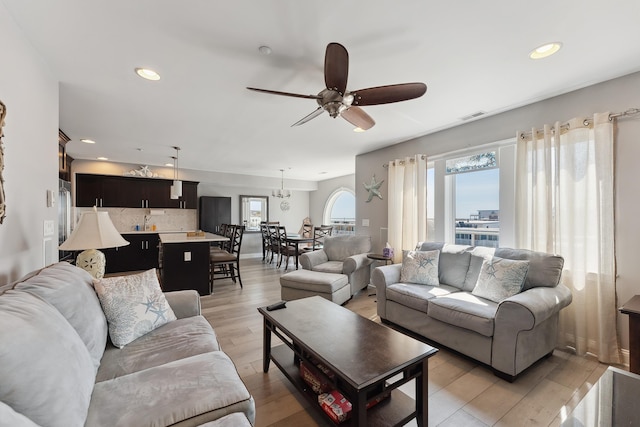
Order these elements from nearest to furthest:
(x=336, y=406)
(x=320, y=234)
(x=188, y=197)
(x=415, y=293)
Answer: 1. (x=336, y=406)
2. (x=415, y=293)
3. (x=188, y=197)
4. (x=320, y=234)

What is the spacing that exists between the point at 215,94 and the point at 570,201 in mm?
3486

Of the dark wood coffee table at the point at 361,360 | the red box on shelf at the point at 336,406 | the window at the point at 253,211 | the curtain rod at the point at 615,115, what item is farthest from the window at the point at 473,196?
the window at the point at 253,211

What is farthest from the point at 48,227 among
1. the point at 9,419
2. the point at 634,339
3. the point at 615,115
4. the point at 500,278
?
Answer: the point at 615,115

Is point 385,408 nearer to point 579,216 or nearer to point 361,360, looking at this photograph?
point 361,360

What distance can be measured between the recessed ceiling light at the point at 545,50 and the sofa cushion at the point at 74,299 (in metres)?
3.26

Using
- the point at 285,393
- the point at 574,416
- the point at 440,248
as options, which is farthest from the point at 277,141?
the point at 574,416

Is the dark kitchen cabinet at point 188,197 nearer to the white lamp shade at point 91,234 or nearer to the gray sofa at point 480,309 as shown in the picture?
the white lamp shade at point 91,234

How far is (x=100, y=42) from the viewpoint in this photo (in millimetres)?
1800

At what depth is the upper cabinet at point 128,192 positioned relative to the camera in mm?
5660

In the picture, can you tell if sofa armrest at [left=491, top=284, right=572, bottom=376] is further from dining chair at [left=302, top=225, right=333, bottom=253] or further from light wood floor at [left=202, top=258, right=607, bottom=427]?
dining chair at [left=302, top=225, right=333, bottom=253]

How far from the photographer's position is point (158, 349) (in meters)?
1.57

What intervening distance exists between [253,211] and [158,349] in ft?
21.9

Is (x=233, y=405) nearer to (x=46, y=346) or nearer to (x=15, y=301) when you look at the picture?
(x=46, y=346)

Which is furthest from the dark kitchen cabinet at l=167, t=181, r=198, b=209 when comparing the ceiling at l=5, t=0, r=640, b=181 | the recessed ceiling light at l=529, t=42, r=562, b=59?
the recessed ceiling light at l=529, t=42, r=562, b=59
